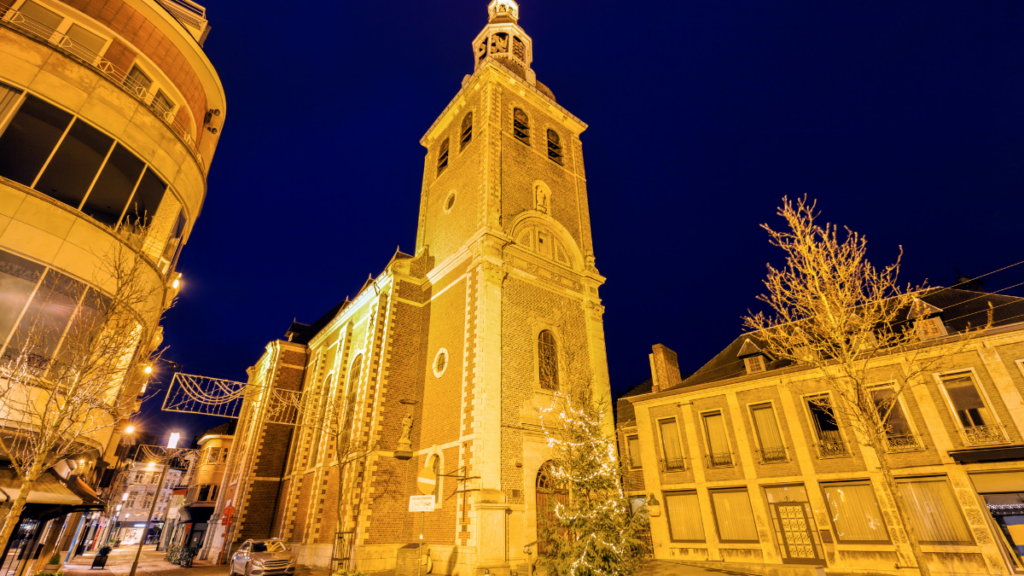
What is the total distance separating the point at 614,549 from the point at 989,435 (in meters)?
14.7

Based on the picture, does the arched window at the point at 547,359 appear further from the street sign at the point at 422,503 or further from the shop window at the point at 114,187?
the shop window at the point at 114,187

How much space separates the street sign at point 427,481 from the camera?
566 inches

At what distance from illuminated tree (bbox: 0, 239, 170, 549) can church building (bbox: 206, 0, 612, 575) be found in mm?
8221

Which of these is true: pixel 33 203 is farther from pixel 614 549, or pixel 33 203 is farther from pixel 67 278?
pixel 614 549

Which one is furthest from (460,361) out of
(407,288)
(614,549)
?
(614,549)

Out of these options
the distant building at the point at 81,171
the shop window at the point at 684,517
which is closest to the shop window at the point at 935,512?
the shop window at the point at 684,517

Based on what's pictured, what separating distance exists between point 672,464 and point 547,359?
29.3ft

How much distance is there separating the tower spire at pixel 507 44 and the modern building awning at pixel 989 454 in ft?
81.6

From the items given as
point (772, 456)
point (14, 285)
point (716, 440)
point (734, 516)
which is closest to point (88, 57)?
point (14, 285)

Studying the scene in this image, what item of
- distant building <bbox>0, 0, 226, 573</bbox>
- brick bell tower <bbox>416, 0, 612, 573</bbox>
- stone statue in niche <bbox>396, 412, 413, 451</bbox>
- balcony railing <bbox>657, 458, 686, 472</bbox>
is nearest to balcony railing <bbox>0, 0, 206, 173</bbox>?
distant building <bbox>0, 0, 226, 573</bbox>

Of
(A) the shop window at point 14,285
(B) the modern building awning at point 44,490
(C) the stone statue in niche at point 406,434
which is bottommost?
(B) the modern building awning at point 44,490

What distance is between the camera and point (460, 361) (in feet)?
55.2

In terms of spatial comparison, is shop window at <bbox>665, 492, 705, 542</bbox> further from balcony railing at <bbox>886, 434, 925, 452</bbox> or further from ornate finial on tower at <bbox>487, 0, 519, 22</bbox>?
ornate finial on tower at <bbox>487, 0, 519, 22</bbox>

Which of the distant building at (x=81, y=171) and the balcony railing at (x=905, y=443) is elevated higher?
the distant building at (x=81, y=171)
